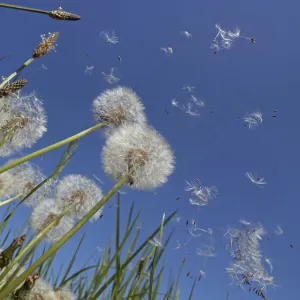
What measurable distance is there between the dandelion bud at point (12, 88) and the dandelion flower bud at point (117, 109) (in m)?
0.77

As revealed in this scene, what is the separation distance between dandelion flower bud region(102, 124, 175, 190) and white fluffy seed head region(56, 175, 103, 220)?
2.45 ft

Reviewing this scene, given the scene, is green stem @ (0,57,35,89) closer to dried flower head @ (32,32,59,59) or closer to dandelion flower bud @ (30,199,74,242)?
dried flower head @ (32,32,59,59)

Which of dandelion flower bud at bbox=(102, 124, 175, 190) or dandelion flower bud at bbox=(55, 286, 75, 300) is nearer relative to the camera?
dandelion flower bud at bbox=(55, 286, 75, 300)

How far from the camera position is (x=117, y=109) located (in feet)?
9.68

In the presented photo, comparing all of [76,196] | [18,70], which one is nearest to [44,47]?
[18,70]

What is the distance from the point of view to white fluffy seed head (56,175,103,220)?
301 centimetres

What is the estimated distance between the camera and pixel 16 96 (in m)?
2.90

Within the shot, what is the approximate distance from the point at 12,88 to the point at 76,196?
123 centimetres

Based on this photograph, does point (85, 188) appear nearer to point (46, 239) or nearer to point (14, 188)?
point (46, 239)

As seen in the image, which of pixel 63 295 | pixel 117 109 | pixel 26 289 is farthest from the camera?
pixel 117 109

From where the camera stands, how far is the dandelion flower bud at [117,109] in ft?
9.52

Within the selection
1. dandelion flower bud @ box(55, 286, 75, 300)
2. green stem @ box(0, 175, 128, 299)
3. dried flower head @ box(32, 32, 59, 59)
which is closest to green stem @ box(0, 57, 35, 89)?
dried flower head @ box(32, 32, 59, 59)

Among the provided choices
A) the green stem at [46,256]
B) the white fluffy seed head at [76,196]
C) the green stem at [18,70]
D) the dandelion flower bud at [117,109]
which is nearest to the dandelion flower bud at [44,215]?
the white fluffy seed head at [76,196]

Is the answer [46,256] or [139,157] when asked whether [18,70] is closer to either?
[139,157]
